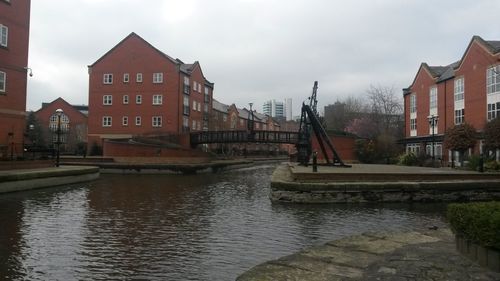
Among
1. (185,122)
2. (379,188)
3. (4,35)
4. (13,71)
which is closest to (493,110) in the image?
(379,188)

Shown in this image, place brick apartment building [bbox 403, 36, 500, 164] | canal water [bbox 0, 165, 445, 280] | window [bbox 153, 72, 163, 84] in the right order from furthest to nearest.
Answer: window [bbox 153, 72, 163, 84] → brick apartment building [bbox 403, 36, 500, 164] → canal water [bbox 0, 165, 445, 280]

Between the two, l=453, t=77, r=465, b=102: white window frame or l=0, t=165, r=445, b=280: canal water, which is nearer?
l=0, t=165, r=445, b=280: canal water

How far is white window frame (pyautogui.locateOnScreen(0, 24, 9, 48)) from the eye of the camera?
28761 millimetres

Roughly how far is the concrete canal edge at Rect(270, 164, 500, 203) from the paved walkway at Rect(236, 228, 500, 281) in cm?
951

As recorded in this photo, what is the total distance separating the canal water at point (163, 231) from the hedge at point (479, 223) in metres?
3.82

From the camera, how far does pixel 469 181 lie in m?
19.9

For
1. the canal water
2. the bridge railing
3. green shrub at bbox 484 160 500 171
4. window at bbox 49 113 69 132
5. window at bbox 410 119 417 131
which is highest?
window at bbox 49 113 69 132

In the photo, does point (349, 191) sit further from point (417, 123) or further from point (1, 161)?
point (417, 123)

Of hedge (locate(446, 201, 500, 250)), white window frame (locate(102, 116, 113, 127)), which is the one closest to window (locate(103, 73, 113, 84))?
white window frame (locate(102, 116, 113, 127))

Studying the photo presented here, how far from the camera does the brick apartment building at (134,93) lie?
204 feet

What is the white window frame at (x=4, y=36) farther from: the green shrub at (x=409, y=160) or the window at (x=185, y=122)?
the window at (x=185, y=122)

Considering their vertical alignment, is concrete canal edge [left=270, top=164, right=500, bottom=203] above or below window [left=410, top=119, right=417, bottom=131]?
below

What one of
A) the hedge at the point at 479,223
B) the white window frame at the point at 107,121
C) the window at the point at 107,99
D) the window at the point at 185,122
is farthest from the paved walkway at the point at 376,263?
the window at the point at 107,99

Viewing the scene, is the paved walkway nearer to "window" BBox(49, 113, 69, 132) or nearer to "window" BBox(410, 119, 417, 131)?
"window" BBox(410, 119, 417, 131)
